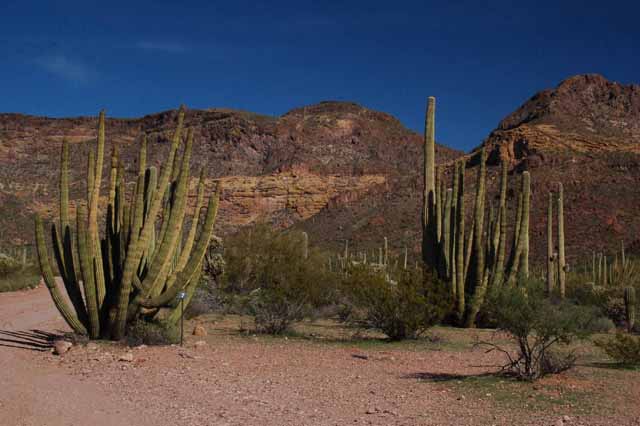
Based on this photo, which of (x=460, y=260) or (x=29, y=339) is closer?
(x=29, y=339)

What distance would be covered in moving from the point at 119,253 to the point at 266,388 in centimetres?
492

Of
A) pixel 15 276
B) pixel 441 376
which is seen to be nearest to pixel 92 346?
pixel 441 376

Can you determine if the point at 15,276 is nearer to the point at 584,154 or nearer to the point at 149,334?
the point at 149,334

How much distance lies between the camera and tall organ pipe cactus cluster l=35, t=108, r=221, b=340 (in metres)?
11.8

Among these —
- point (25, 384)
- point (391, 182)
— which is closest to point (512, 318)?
point (25, 384)

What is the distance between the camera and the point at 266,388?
8.91 metres

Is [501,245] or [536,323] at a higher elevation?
[501,245]

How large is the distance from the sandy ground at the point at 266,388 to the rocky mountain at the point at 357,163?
119ft

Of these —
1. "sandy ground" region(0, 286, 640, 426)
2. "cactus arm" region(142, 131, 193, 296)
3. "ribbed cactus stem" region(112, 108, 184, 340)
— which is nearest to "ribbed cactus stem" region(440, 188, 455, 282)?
"sandy ground" region(0, 286, 640, 426)

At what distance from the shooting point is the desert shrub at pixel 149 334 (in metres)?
12.1

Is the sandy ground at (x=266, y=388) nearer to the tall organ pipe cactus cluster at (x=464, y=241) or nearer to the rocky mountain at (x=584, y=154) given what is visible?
the tall organ pipe cactus cluster at (x=464, y=241)

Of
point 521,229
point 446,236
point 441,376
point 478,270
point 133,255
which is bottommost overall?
point 441,376

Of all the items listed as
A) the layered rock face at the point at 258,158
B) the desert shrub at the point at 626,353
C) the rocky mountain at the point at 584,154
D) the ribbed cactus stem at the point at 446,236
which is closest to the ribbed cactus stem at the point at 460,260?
the ribbed cactus stem at the point at 446,236

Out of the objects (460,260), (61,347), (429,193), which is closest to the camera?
(61,347)
